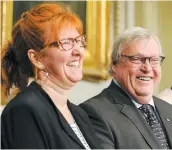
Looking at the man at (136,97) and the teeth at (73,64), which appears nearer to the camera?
the teeth at (73,64)

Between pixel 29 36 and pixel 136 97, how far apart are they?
2.31 feet

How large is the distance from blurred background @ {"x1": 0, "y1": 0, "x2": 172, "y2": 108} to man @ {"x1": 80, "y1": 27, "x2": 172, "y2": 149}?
584mm

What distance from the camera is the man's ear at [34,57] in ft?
4.80

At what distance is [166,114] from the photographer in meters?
1.98

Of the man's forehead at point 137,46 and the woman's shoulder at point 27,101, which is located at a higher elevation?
the man's forehead at point 137,46

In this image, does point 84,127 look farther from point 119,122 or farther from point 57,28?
point 57,28

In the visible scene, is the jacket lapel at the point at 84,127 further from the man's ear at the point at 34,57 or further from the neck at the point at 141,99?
the neck at the point at 141,99

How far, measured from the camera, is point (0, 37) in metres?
2.23

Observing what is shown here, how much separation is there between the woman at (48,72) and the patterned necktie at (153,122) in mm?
396

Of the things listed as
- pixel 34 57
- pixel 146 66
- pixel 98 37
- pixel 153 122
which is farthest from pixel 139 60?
pixel 98 37

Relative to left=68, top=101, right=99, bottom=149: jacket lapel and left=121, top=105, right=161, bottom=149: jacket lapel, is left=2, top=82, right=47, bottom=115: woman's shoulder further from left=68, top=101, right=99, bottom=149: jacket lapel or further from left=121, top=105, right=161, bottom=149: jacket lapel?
left=121, top=105, right=161, bottom=149: jacket lapel

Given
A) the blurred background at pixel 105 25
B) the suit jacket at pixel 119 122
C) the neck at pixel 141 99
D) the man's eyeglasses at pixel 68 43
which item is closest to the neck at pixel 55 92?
the man's eyeglasses at pixel 68 43

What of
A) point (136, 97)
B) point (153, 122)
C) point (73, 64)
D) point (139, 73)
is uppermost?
point (73, 64)

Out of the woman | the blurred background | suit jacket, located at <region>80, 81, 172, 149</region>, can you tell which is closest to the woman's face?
the woman
